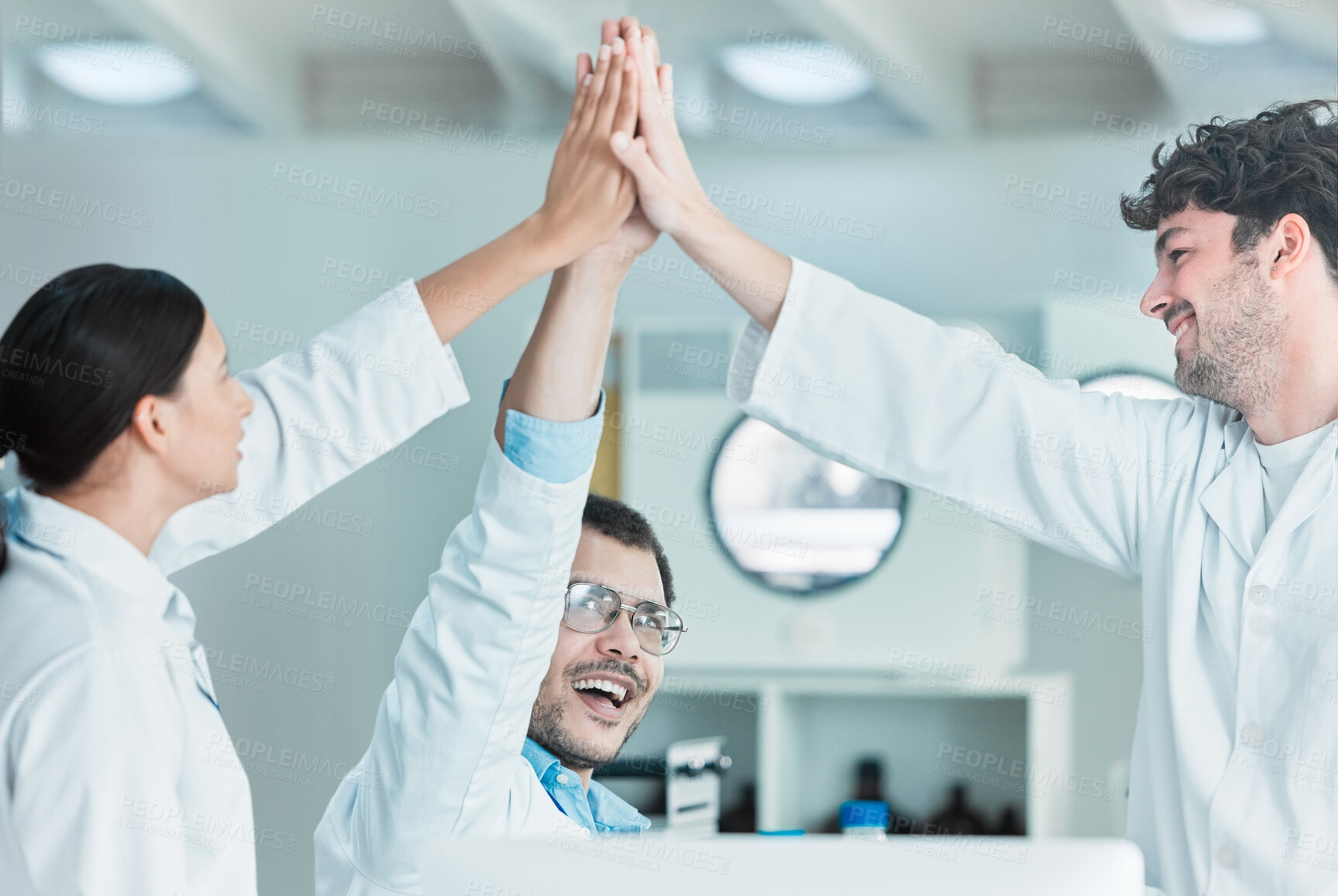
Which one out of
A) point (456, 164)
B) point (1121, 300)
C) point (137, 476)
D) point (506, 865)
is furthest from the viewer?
point (456, 164)

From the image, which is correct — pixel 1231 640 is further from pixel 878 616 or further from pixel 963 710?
pixel 963 710

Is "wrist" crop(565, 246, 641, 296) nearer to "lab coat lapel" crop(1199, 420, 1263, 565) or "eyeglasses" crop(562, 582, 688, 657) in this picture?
"eyeglasses" crop(562, 582, 688, 657)

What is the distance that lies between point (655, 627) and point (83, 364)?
2.60 feet

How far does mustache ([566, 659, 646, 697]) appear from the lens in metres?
1.52

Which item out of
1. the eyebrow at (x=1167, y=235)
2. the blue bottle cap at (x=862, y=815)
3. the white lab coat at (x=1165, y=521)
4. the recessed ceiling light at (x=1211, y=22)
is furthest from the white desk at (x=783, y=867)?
the recessed ceiling light at (x=1211, y=22)

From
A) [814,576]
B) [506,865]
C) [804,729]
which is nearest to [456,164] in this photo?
[814,576]

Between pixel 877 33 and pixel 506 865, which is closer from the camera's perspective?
pixel 506 865

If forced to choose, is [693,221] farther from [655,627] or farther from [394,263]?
[394,263]

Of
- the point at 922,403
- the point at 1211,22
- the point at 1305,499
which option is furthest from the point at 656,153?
the point at 1211,22

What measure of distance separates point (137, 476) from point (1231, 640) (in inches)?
39.9

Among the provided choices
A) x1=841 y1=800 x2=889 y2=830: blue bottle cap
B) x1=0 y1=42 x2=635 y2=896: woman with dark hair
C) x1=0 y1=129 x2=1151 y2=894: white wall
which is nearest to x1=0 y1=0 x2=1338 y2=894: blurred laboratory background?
x1=0 y1=129 x2=1151 y2=894: white wall

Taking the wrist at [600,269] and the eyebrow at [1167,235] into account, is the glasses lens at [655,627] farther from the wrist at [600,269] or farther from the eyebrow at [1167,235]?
the eyebrow at [1167,235]

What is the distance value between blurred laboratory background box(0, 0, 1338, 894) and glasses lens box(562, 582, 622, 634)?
102 cm

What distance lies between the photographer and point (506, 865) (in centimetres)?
65
